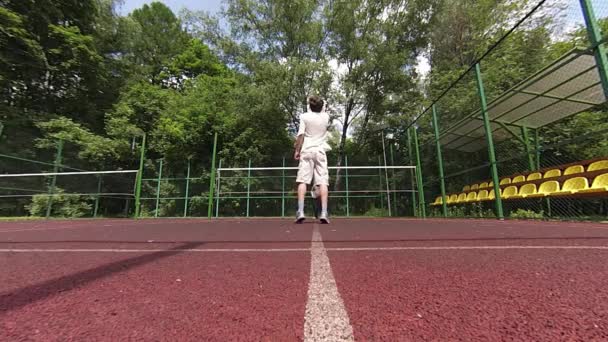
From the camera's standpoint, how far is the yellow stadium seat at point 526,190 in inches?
292

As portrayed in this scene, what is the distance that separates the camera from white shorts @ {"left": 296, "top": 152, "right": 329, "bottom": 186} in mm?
4543

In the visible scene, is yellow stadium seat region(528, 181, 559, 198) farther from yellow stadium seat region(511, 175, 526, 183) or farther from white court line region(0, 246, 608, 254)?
white court line region(0, 246, 608, 254)

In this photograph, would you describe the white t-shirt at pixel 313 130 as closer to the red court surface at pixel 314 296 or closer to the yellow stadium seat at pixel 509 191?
the red court surface at pixel 314 296

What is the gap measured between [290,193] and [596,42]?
10.2 metres

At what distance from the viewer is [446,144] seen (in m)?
11.1

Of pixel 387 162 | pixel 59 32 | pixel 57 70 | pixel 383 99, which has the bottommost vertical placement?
pixel 387 162

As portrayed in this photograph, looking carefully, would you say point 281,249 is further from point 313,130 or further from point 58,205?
point 58,205

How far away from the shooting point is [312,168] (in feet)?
15.0

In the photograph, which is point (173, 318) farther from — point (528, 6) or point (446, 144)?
point (528, 6)

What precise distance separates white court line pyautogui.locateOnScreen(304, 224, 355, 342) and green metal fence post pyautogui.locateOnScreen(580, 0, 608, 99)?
4634 mm

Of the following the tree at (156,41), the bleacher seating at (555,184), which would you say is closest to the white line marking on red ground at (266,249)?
the bleacher seating at (555,184)

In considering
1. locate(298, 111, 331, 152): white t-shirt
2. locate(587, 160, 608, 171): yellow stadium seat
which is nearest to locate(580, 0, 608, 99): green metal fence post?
locate(587, 160, 608, 171): yellow stadium seat

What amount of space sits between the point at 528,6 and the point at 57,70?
83.2 ft

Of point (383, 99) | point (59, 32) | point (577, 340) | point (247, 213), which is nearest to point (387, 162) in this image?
point (383, 99)
